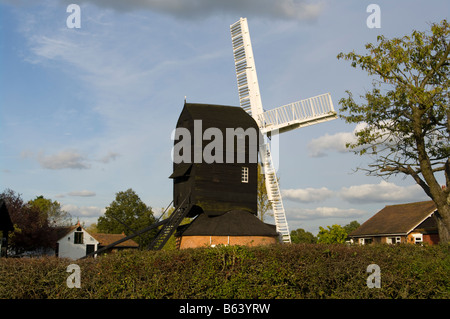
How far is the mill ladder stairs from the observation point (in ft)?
92.3

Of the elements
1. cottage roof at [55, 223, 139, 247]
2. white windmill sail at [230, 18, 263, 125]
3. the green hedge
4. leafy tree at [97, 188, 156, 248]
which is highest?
white windmill sail at [230, 18, 263, 125]

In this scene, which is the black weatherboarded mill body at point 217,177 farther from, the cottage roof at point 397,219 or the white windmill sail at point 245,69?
the cottage roof at point 397,219

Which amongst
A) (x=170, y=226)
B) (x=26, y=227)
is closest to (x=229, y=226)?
(x=170, y=226)

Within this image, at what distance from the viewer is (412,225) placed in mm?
36531

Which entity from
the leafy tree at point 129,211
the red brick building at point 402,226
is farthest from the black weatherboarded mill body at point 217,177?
the leafy tree at point 129,211

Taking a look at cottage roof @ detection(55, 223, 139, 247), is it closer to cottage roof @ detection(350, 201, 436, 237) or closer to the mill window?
cottage roof @ detection(350, 201, 436, 237)

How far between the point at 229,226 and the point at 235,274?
13980 mm

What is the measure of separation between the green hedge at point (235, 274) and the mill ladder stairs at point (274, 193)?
15.2 meters

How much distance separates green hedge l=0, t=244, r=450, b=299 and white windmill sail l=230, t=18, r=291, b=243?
15.7 m

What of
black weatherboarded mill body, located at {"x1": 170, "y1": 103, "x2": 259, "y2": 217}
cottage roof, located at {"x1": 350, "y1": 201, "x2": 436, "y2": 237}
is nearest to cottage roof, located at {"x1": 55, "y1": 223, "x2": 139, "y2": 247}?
cottage roof, located at {"x1": 350, "y1": 201, "x2": 436, "y2": 237}

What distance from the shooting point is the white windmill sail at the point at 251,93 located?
2928 centimetres

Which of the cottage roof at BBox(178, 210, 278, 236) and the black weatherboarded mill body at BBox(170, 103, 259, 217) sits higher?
the black weatherboarded mill body at BBox(170, 103, 259, 217)

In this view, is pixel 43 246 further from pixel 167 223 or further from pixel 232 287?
pixel 232 287
